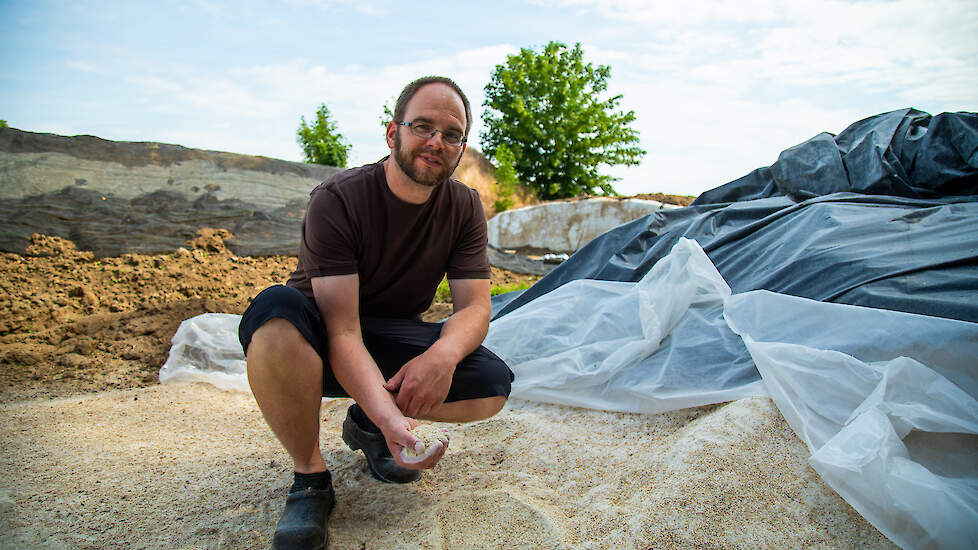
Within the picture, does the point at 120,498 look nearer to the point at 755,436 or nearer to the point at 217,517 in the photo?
the point at 217,517

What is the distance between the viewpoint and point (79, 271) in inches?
146

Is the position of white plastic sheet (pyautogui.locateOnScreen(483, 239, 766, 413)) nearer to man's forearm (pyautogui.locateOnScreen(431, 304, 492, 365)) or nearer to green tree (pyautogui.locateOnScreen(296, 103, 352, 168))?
man's forearm (pyautogui.locateOnScreen(431, 304, 492, 365))

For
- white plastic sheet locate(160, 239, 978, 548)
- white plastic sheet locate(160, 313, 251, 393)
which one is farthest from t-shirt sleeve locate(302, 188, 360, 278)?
white plastic sheet locate(160, 313, 251, 393)

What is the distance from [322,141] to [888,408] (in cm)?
840

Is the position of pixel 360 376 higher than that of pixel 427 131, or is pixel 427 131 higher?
pixel 427 131

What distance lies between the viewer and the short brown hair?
172cm

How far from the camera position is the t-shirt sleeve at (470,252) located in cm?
179

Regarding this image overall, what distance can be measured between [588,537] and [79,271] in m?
3.85

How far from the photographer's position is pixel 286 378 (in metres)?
1.40

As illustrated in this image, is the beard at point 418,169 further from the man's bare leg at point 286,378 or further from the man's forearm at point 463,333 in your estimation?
the man's bare leg at point 286,378

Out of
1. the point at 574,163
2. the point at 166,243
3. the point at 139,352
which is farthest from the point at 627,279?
the point at 574,163

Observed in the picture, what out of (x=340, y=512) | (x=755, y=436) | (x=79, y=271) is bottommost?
(x=340, y=512)

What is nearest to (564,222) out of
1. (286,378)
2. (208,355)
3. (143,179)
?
(143,179)

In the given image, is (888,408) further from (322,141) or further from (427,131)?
(322,141)
